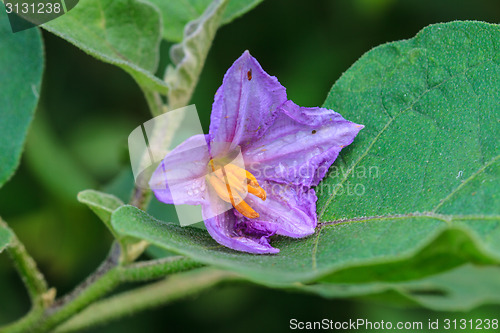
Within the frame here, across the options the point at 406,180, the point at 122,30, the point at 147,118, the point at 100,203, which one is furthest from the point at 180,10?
the point at 406,180

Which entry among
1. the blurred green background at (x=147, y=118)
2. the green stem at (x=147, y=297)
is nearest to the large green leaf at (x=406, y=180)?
the green stem at (x=147, y=297)

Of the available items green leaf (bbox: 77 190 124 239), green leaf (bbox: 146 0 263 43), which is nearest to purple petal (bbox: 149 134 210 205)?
green leaf (bbox: 77 190 124 239)

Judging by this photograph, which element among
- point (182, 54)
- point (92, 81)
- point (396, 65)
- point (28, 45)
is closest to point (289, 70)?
point (92, 81)

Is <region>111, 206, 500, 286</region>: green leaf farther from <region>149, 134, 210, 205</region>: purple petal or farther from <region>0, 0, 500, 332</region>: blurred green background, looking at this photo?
<region>0, 0, 500, 332</region>: blurred green background

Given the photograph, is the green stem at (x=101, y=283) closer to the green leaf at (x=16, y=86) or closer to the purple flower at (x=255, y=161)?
the purple flower at (x=255, y=161)

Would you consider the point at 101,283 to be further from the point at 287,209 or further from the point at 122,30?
the point at 122,30

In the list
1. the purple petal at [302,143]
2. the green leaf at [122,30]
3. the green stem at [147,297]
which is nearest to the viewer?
the purple petal at [302,143]
